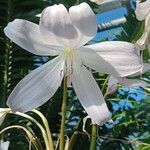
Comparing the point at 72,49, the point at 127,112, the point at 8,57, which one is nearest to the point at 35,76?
the point at 72,49

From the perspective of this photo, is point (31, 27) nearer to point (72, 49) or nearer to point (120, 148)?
point (72, 49)

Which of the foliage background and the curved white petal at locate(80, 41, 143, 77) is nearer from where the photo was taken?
the curved white petal at locate(80, 41, 143, 77)

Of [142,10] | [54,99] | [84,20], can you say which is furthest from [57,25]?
[54,99]

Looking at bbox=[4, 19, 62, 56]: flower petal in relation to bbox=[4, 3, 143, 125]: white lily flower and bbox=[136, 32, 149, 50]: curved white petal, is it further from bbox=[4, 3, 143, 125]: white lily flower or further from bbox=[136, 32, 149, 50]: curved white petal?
bbox=[136, 32, 149, 50]: curved white petal

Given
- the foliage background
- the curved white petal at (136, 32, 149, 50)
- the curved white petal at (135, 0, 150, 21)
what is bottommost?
the foliage background

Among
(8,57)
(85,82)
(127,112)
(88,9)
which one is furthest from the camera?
(8,57)

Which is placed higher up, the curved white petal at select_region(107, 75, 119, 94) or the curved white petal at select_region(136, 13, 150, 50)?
the curved white petal at select_region(136, 13, 150, 50)

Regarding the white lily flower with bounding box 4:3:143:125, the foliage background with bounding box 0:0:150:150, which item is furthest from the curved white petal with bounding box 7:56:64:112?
the foliage background with bounding box 0:0:150:150
